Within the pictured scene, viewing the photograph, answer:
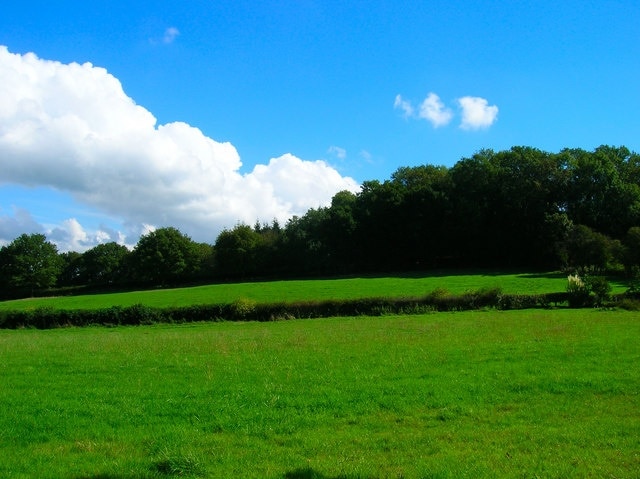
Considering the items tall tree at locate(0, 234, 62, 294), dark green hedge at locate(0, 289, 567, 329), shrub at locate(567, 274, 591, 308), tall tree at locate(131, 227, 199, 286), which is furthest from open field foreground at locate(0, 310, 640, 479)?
tall tree at locate(0, 234, 62, 294)

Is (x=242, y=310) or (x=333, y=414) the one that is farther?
(x=242, y=310)

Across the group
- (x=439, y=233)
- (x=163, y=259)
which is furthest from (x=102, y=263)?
(x=439, y=233)

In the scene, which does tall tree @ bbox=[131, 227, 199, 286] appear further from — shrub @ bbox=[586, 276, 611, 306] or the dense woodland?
shrub @ bbox=[586, 276, 611, 306]

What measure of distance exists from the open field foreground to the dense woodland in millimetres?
55402

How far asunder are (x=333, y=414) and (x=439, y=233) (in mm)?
85763

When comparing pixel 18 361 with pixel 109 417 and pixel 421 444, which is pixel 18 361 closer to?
pixel 109 417

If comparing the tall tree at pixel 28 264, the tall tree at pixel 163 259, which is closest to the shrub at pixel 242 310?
the tall tree at pixel 163 259

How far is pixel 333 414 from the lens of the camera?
9930 mm

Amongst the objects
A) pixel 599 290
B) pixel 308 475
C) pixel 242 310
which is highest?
pixel 308 475

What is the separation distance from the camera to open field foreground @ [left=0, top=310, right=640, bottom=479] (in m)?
7.13

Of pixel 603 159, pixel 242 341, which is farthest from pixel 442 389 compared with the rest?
pixel 603 159

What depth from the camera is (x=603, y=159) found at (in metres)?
81.6

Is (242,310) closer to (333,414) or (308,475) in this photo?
(333,414)

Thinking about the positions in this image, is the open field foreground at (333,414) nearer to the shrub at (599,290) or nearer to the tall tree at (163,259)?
the shrub at (599,290)
